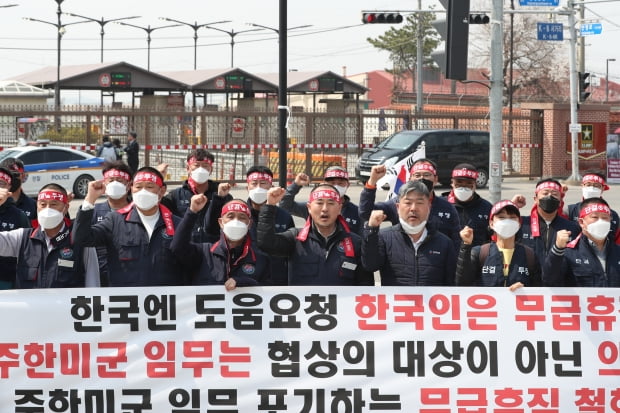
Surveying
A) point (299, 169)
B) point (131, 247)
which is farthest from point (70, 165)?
point (131, 247)

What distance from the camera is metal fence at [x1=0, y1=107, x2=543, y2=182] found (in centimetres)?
2714

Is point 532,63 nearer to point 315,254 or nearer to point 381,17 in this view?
point 381,17

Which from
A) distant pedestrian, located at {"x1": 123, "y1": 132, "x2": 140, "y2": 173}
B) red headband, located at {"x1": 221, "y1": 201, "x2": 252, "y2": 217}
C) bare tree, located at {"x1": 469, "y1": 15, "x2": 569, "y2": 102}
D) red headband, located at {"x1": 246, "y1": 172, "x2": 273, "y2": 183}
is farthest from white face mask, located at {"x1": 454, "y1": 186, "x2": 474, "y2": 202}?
bare tree, located at {"x1": 469, "y1": 15, "x2": 569, "y2": 102}

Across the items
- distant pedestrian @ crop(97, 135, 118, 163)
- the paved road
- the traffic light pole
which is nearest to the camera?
the paved road

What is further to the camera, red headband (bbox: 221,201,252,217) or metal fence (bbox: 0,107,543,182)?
metal fence (bbox: 0,107,543,182)

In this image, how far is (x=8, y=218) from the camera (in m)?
7.24

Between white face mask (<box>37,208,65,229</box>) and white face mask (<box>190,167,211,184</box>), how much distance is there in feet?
6.68

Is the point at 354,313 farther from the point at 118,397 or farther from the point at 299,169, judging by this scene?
the point at 299,169

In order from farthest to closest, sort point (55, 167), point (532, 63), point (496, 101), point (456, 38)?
point (532, 63)
point (55, 167)
point (496, 101)
point (456, 38)

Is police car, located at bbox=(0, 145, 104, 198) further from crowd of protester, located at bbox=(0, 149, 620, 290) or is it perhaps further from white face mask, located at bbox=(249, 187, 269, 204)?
crowd of protester, located at bbox=(0, 149, 620, 290)

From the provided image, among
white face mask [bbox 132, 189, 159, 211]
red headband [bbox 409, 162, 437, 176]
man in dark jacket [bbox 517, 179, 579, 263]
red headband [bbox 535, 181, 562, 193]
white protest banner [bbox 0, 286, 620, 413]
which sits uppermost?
red headband [bbox 409, 162, 437, 176]

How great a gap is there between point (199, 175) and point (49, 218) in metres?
2.13

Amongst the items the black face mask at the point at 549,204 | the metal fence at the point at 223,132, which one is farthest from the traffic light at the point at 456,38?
the metal fence at the point at 223,132

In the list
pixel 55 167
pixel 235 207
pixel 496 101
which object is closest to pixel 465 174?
pixel 235 207
